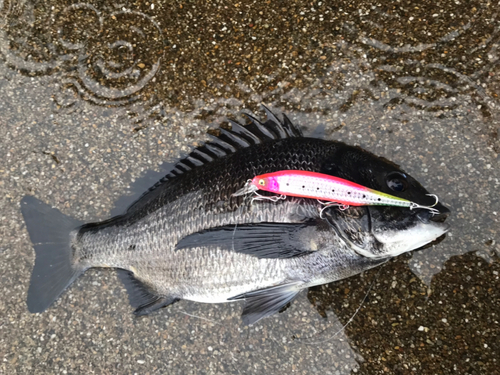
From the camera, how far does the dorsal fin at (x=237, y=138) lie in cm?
273

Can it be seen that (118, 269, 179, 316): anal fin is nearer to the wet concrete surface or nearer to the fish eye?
the wet concrete surface

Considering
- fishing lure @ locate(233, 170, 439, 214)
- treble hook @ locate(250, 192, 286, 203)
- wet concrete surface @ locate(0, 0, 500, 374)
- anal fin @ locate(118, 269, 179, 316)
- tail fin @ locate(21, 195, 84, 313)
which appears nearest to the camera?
fishing lure @ locate(233, 170, 439, 214)

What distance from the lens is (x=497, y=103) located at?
2.81 meters

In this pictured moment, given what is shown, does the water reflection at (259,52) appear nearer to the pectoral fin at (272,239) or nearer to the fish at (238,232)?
the fish at (238,232)

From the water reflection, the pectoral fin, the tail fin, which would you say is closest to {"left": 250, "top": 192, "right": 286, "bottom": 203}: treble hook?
the pectoral fin

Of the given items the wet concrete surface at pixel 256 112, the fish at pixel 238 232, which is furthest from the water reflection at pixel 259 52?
the fish at pixel 238 232

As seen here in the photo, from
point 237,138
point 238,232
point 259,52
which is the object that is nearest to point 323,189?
point 238,232

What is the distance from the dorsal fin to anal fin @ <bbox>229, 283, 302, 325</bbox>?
1.02m

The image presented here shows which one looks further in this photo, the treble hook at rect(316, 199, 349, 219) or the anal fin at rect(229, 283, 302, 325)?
the anal fin at rect(229, 283, 302, 325)

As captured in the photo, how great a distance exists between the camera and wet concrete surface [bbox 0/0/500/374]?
8.71ft

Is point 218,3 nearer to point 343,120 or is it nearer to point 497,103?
point 343,120

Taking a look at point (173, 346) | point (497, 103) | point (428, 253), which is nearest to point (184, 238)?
point (173, 346)

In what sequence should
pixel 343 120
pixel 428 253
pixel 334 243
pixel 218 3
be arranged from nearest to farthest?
pixel 334 243, pixel 428 253, pixel 343 120, pixel 218 3

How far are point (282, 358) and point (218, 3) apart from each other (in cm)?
290
